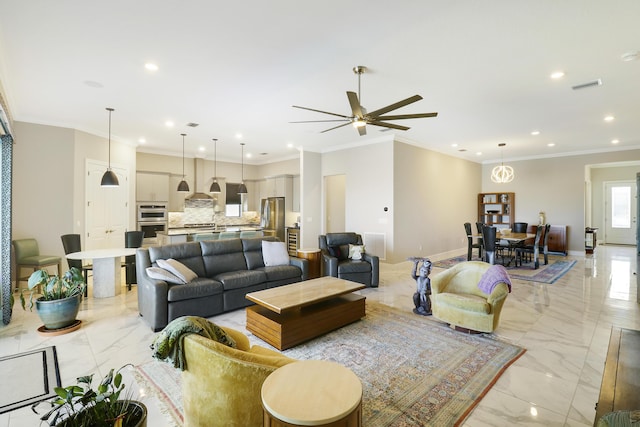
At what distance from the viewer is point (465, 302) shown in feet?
10.9

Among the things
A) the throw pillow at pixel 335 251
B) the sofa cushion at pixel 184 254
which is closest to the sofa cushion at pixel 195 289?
the sofa cushion at pixel 184 254

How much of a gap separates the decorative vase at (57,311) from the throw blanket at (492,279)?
15.6ft

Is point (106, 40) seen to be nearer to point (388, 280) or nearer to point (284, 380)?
point (284, 380)

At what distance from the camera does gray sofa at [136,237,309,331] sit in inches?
138

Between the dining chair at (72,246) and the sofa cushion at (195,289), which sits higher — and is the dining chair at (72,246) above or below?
above

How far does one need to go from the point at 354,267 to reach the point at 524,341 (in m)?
2.54

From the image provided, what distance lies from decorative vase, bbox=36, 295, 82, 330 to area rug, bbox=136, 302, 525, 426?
1.50 meters

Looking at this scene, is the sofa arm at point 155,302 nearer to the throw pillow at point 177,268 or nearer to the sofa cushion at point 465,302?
the throw pillow at point 177,268

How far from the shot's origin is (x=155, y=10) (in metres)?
2.50

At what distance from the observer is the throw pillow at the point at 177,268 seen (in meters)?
3.75

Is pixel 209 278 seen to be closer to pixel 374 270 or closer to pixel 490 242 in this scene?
pixel 374 270

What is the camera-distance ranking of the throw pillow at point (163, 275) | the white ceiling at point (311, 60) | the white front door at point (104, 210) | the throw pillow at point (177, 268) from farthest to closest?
the white front door at point (104, 210), the throw pillow at point (177, 268), the throw pillow at point (163, 275), the white ceiling at point (311, 60)

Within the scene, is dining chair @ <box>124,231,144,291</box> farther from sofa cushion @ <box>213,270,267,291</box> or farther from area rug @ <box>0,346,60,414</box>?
area rug @ <box>0,346,60,414</box>

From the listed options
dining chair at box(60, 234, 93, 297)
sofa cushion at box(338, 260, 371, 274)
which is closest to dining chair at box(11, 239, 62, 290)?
dining chair at box(60, 234, 93, 297)
